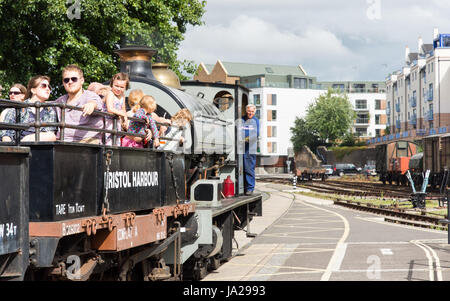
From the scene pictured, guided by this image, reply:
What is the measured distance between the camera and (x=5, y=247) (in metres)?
4.37

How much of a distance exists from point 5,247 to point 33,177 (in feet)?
2.50

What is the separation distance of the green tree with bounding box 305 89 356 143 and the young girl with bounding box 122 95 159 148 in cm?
8429

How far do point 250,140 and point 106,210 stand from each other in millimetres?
7811

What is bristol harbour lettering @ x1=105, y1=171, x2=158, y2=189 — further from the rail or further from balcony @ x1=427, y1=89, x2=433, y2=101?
balcony @ x1=427, y1=89, x2=433, y2=101

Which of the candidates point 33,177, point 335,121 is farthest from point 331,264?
point 335,121

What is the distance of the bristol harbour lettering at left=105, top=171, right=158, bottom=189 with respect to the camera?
232 inches

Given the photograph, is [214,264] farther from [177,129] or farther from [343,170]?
[343,170]

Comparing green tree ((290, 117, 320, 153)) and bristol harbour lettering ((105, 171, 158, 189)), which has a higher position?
green tree ((290, 117, 320, 153))

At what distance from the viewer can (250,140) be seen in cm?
1326

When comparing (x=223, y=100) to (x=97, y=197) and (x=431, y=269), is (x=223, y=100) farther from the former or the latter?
(x=97, y=197)

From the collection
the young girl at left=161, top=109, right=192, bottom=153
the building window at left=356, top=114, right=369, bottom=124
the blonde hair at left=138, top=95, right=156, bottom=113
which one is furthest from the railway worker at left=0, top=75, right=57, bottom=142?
the building window at left=356, top=114, right=369, bottom=124

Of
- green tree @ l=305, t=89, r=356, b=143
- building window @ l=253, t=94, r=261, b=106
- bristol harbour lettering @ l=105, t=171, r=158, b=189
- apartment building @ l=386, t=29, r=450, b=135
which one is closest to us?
bristol harbour lettering @ l=105, t=171, r=158, b=189

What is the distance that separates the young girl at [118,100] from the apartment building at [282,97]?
86774mm

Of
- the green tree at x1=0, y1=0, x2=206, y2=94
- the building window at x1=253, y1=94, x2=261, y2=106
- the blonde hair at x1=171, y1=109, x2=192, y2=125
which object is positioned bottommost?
the blonde hair at x1=171, y1=109, x2=192, y2=125
